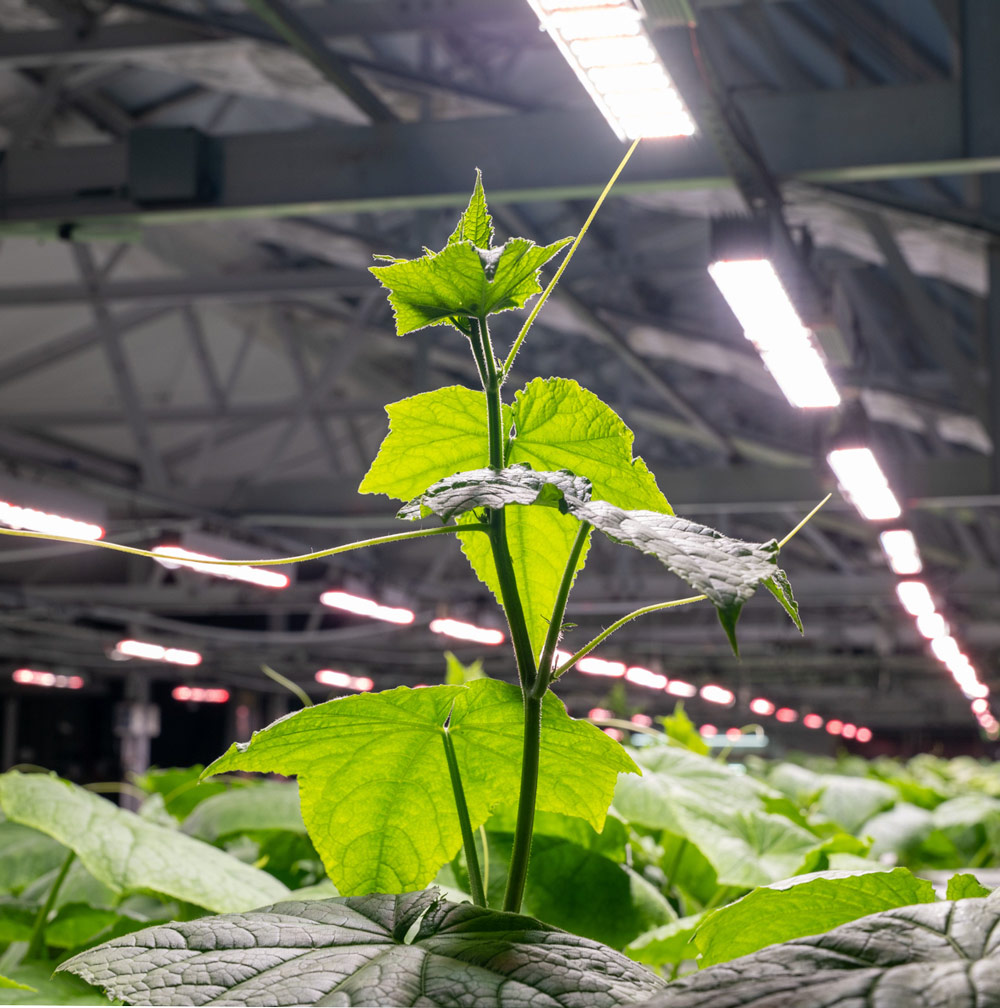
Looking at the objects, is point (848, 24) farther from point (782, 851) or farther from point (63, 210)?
point (782, 851)

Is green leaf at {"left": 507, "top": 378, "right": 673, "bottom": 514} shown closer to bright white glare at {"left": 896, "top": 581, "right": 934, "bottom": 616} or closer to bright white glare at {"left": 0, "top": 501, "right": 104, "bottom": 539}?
bright white glare at {"left": 0, "top": 501, "right": 104, "bottom": 539}

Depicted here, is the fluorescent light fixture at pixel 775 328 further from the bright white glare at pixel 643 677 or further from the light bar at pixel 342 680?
the light bar at pixel 342 680

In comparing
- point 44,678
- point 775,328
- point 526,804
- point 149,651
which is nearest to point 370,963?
point 526,804

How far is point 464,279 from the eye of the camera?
59 cm

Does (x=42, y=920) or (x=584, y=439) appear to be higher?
(x=584, y=439)

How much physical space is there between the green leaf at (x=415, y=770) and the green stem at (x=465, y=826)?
1 centimetres

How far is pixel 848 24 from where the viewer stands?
4031mm

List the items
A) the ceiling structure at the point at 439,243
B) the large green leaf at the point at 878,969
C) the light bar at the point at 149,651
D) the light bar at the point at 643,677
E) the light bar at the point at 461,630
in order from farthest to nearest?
the light bar at the point at 149,651, the light bar at the point at 643,677, the light bar at the point at 461,630, the ceiling structure at the point at 439,243, the large green leaf at the point at 878,969

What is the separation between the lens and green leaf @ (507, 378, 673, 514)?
63 cm

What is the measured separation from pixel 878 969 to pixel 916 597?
27.1 ft

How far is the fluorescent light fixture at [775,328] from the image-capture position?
2.97 meters

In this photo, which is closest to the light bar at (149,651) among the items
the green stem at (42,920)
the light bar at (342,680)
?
the light bar at (342,680)

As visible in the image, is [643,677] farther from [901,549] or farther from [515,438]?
[515,438]

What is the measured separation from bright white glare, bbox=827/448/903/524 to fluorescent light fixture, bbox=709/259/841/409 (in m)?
0.84
